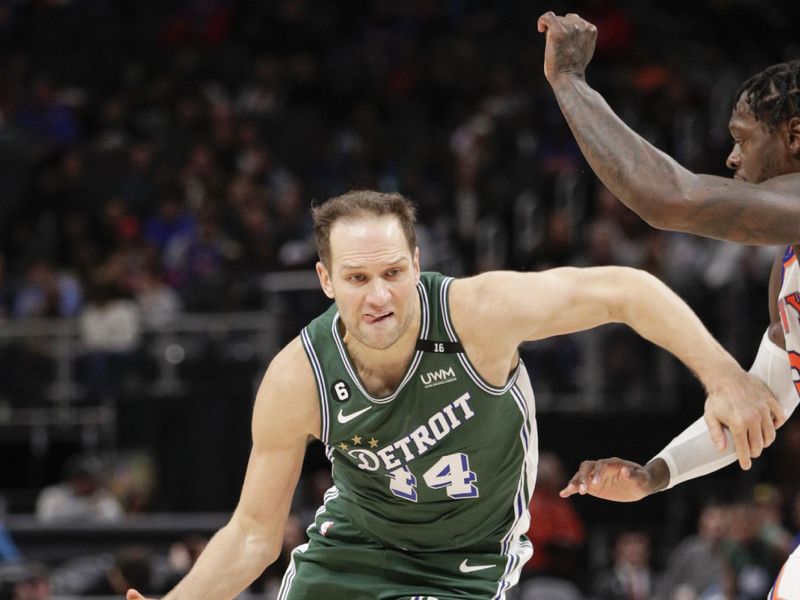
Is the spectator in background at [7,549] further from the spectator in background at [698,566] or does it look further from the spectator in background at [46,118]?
the spectator in background at [46,118]

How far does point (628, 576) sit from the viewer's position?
10750 millimetres

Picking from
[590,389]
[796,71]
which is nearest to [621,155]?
[796,71]

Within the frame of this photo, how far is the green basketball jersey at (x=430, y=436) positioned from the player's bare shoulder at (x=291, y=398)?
0.11 ft

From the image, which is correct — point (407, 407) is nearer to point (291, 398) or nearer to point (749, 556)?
point (291, 398)

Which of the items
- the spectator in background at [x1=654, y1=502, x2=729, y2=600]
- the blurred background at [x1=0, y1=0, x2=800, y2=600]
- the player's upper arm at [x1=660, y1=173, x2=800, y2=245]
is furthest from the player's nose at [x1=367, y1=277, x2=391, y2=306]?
the spectator in background at [x1=654, y1=502, x2=729, y2=600]

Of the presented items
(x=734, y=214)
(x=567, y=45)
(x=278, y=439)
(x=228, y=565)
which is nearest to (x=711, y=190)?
(x=734, y=214)

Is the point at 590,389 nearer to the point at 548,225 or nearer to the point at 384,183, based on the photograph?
the point at 548,225

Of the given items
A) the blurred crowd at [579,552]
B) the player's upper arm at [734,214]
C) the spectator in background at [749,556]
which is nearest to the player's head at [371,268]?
the player's upper arm at [734,214]

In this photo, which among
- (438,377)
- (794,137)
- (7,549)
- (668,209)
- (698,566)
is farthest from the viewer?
(7,549)

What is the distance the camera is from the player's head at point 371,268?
4645 mm

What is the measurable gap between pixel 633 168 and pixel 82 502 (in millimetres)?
8903

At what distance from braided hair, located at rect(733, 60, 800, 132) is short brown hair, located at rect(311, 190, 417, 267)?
1.24m

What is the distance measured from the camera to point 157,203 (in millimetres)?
15898

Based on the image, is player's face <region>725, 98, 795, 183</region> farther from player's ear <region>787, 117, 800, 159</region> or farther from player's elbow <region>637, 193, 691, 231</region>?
player's elbow <region>637, 193, 691, 231</region>
